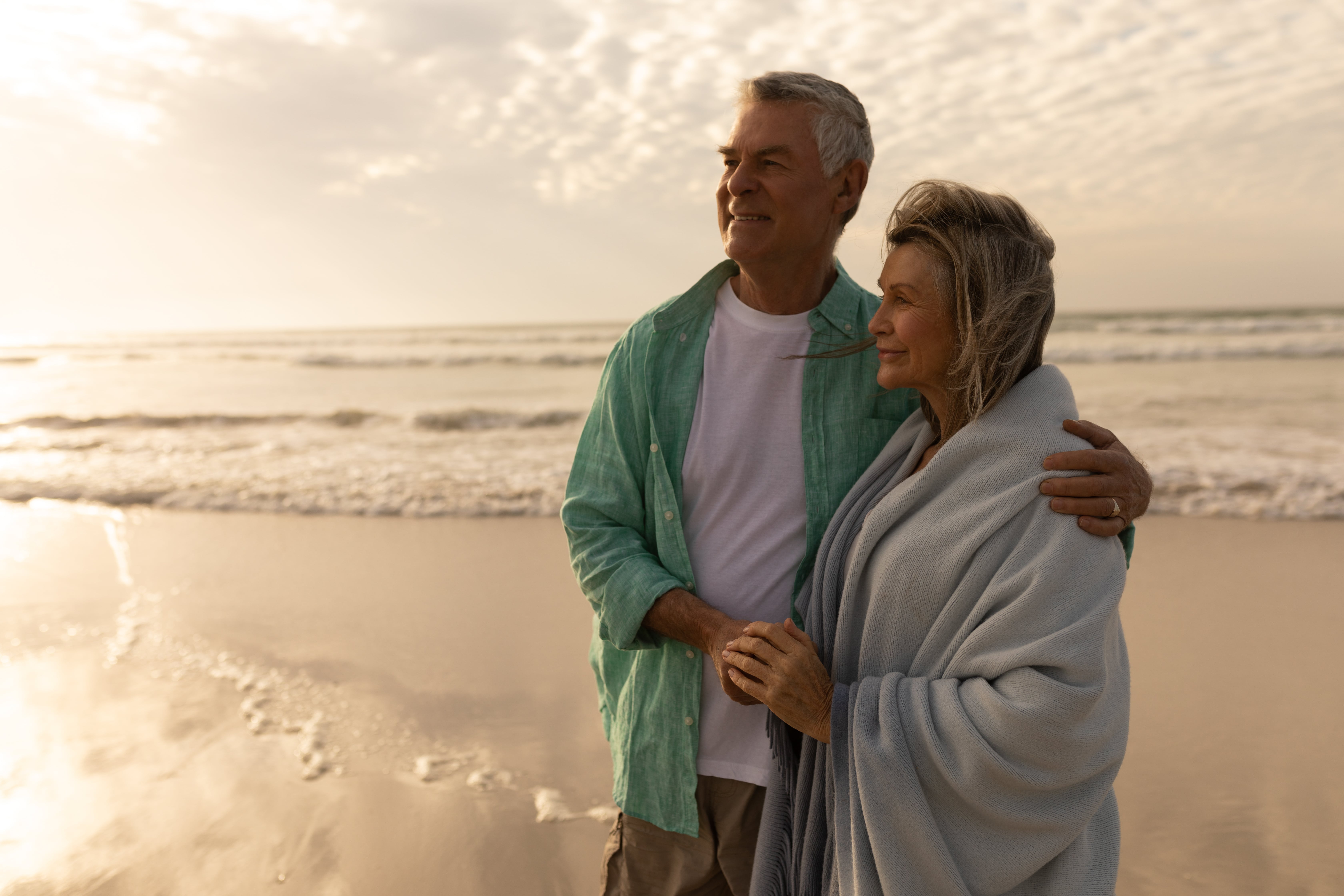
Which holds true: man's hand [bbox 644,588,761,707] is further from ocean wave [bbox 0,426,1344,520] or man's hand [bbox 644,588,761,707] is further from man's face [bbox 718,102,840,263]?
ocean wave [bbox 0,426,1344,520]

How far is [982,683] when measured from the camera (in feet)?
4.36

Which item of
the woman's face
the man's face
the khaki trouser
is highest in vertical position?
the man's face

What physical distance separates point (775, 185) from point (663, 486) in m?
0.72

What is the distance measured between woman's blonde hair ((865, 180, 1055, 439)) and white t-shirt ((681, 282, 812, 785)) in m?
0.49

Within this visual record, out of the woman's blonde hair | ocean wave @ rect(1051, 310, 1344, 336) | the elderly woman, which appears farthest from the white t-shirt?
ocean wave @ rect(1051, 310, 1344, 336)

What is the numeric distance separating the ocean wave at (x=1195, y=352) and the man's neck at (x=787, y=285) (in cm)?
1591

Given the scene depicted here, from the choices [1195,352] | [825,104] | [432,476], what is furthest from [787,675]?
[1195,352]

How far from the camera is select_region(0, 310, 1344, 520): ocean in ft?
24.3

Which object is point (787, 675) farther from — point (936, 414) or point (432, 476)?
point (432, 476)

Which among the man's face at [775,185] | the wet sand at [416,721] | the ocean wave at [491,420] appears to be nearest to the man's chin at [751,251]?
the man's face at [775,185]

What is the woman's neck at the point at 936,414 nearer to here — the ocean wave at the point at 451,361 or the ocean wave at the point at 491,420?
the ocean wave at the point at 491,420

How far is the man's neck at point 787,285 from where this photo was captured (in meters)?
1.94

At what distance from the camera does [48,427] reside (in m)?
12.3

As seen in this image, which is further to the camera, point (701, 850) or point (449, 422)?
point (449, 422)
